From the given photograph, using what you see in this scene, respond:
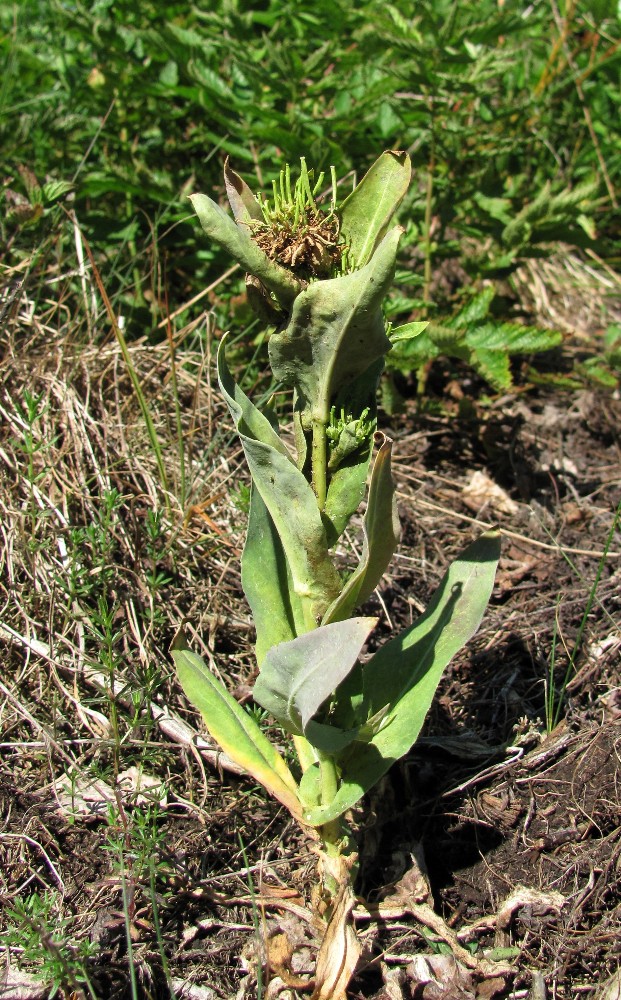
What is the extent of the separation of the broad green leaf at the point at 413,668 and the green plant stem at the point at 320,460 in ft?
1.42

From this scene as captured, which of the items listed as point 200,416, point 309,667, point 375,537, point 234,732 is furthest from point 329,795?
point 200,416

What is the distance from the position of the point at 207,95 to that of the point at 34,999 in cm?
321

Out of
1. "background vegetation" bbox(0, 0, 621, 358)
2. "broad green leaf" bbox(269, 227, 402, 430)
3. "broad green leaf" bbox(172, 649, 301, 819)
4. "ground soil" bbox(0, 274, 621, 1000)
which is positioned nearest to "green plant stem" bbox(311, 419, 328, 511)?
"broad green leaf" bbox(269, 227, 402, 430)

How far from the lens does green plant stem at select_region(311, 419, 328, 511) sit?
1908 mm

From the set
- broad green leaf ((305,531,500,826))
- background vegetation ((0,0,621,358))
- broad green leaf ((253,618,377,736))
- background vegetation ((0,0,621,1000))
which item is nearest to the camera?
broad green leaf ((253,618,377,736))

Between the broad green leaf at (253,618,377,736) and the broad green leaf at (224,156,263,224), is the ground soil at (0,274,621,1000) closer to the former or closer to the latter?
the broad green leaf at (253,618,377,736)

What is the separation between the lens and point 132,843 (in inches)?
90.0

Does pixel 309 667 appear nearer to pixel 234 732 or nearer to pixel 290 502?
pixel 290 502

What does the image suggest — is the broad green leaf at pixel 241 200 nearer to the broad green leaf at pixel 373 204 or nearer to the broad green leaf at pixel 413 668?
the broad green leaf at pixel 373 204

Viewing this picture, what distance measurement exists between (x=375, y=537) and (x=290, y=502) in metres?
0.20

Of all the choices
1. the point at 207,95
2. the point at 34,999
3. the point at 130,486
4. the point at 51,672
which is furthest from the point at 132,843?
the point at 207,95

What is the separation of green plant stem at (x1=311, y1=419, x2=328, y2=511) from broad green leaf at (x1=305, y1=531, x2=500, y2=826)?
17.1 inches

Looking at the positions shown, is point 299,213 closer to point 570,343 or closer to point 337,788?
point 337,788

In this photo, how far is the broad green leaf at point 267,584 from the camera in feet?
6.86
